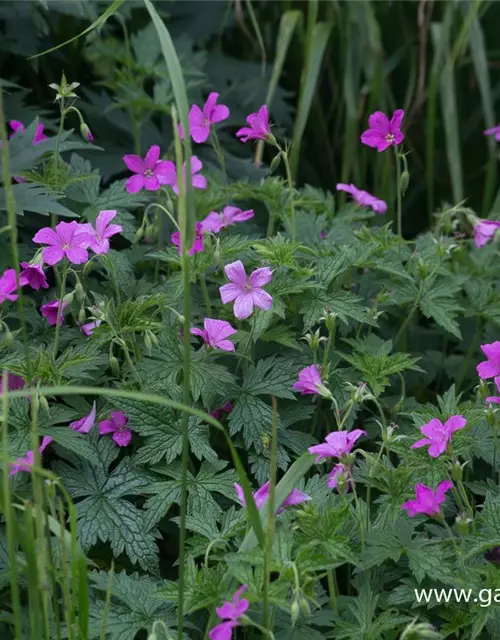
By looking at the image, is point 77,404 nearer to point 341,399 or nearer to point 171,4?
point 341,399

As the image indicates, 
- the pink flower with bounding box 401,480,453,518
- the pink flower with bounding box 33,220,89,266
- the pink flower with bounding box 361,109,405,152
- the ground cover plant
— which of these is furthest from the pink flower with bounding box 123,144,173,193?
the pink flower with bounding box 401,480,453,518

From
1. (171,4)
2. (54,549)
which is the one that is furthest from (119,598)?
(171,4)

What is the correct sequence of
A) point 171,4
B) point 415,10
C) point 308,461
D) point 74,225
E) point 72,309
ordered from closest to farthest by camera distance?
point 308,461, point 74,225, point 72,309, point 171,4, point 415,10

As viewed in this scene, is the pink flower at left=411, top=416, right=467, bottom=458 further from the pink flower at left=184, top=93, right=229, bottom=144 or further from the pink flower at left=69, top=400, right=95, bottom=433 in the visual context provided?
the pink flower at left=184, top=93, right=229, bottom=144

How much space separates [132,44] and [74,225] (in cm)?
98

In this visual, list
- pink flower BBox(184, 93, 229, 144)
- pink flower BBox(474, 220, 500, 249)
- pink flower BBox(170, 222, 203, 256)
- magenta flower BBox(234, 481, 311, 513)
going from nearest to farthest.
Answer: magenta flower BBox(234, 481, 311, 513) → pink flower BBox(170, 222, 203, 256) → pink flower BBox(184, 93, 229, 144) → pink flower BBox(474, 220, 500, 249)

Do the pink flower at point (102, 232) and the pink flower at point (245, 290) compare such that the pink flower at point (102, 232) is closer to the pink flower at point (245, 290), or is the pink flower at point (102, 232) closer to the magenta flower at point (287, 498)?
the pink flower at point (245, 290)

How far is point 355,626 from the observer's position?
1.17m

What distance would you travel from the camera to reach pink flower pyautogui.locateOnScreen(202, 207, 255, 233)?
1649 mm

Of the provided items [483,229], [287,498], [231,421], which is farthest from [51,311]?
[483,229]

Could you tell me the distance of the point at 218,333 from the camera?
1.42 meters

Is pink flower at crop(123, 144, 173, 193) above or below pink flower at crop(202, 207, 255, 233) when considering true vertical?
above

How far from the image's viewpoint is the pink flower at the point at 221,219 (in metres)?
1.65

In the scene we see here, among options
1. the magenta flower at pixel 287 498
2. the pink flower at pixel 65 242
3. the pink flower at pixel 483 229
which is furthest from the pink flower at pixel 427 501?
the pink flower at pixel 483 229
